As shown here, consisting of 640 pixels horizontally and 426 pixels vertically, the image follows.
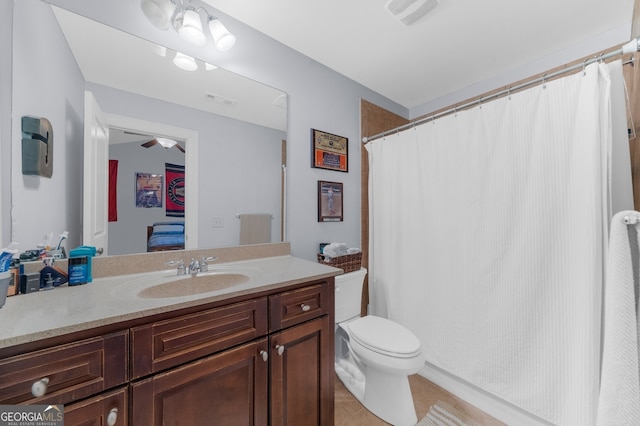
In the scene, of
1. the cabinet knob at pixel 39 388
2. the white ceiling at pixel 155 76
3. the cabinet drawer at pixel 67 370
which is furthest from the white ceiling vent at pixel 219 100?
the cabinet knob at pixel 39 388

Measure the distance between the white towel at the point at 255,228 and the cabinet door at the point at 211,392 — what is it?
69cm

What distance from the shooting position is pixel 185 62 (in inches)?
52.1

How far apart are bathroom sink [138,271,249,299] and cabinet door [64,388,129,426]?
0.36 meters

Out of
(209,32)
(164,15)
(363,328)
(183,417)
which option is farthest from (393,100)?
(183,417)

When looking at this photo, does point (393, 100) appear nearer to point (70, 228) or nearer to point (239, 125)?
point (239, 125)

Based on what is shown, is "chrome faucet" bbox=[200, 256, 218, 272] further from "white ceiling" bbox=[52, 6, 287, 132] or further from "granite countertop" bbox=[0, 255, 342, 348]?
"white ceiling" bbox=[52, 6, 287, 132]

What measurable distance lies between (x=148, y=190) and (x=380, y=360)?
150 cm

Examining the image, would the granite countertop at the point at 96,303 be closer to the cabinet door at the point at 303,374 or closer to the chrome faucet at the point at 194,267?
the chrome faucet at the point at 194,267

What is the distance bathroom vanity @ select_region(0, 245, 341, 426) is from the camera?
2.02ft

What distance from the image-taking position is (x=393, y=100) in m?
2.49

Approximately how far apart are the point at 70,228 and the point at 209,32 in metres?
1.22

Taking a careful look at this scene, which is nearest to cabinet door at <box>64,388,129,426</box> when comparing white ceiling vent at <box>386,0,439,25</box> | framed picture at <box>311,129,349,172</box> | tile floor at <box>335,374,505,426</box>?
tile floor at <box>335,374,505,426</box>

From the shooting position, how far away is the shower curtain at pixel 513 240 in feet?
3.75

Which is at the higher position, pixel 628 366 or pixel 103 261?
pixel 103 261
